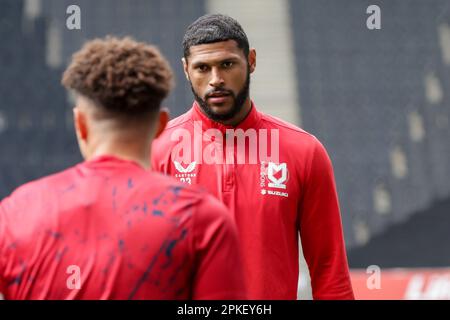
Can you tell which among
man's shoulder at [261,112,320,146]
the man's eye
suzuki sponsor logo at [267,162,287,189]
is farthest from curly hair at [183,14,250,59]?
suzuki sponsor logo at [267,162,287,189]

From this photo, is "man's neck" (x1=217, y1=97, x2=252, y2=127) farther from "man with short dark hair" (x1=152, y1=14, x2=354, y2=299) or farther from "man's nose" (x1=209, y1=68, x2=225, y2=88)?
"man's nose" (x1=209, y1=68, x2=225, y2=88)

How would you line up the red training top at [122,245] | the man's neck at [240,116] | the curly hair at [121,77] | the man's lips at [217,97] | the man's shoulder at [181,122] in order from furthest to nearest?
the man's shoulder at [181,122] < the man's neck at [240,116] < the man's lips at [217,97] < the curly hair at [121,77] < the red training top at [122,245]

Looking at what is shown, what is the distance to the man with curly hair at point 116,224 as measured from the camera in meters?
2.31

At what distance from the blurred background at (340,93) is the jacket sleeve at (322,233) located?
3461cm

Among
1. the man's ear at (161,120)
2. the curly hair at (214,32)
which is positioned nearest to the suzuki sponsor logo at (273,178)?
the curly hair at (214,32)

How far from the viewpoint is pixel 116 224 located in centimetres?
233

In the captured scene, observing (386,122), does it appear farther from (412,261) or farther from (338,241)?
(338,241)

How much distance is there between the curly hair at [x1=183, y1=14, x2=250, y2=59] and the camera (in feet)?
13.1

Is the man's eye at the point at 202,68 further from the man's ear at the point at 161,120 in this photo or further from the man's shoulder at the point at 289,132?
the man's ear at the point at 161,120

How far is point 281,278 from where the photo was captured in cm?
387

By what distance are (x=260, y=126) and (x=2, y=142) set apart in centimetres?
3887

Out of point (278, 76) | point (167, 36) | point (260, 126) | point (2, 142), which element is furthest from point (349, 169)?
point (260, 126)

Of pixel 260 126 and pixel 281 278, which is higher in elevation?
pixel 260 126

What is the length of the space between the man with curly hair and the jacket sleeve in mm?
1647
